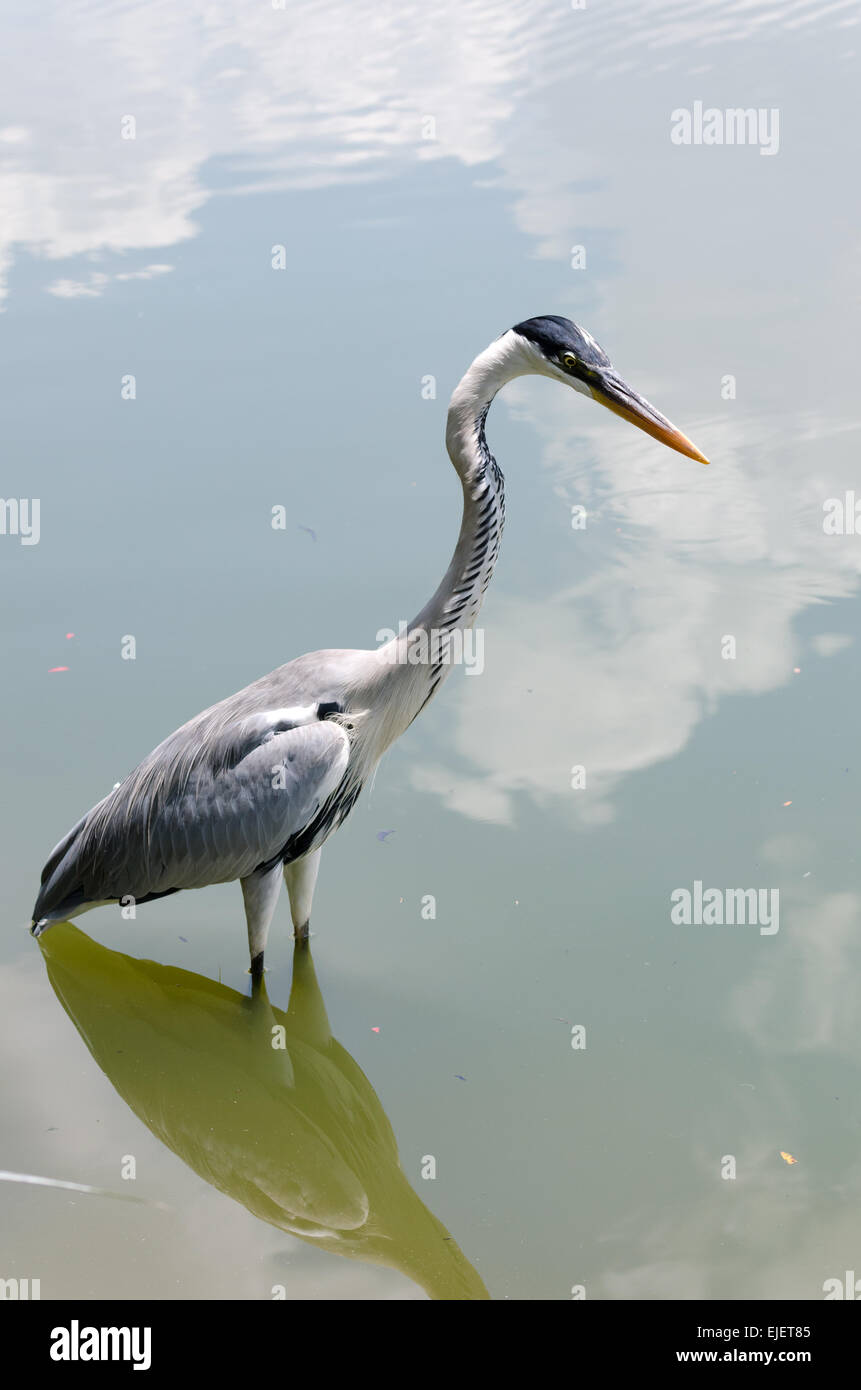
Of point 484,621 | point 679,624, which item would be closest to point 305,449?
point 484,621

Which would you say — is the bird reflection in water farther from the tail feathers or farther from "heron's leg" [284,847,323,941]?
the tail feathers

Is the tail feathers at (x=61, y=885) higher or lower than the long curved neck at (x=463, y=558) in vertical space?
lower

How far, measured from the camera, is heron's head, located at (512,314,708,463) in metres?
4.30

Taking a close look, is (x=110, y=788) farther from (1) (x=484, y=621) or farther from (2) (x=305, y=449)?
(2) (x=305, y=449)

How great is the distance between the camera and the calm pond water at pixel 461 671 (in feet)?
14.3

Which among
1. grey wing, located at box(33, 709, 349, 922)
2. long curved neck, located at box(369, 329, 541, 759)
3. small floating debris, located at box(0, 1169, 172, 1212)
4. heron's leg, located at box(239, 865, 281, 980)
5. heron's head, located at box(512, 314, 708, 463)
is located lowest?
small floating debris, located at box(0, 1169, 172, 1212)

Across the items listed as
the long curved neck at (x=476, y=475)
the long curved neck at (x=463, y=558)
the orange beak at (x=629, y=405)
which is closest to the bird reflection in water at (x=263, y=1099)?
the long curved neck at (x=463, y=558)

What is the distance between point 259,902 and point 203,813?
346mm

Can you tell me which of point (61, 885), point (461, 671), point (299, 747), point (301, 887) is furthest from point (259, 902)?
point (461, 671)

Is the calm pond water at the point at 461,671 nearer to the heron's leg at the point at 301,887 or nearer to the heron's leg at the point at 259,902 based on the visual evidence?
the heron's leg at the point at 301,887

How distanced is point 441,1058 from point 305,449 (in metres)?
4.23

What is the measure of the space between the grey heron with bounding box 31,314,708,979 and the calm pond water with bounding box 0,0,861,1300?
0.46m

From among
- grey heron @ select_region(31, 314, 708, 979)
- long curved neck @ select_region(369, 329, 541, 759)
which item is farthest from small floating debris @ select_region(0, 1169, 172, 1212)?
long curved neck @ select_region(369, 329, 541, 759)

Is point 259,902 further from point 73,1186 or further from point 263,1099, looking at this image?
point 73,1186
